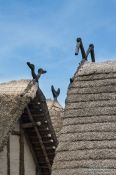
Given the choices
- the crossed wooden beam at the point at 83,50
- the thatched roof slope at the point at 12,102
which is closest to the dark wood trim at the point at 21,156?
the thatched roof slope at the point at 12,102

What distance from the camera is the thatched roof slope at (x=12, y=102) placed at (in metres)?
16.2

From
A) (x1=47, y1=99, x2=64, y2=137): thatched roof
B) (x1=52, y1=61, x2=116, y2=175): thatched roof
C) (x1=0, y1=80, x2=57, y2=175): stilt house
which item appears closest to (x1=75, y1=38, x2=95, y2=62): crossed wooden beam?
(x1=52, y1=61, x2=116, y2=175): thatched roof

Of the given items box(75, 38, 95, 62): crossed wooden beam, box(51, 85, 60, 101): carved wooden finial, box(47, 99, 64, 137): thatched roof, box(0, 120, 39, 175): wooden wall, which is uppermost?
box(75, 38, 95, 62): crossed wooden beam

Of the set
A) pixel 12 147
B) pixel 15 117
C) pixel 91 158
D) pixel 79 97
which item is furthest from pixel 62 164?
pixel 12 147

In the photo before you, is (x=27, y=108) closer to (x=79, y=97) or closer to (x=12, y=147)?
(x=12, y=147)

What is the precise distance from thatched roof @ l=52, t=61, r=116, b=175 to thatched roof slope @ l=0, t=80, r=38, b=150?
6.69ft

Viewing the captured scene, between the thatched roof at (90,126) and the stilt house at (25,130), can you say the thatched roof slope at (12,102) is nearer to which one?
the stilt house at (25,130)

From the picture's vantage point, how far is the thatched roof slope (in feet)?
53.3

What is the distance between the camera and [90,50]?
17141 millimetres

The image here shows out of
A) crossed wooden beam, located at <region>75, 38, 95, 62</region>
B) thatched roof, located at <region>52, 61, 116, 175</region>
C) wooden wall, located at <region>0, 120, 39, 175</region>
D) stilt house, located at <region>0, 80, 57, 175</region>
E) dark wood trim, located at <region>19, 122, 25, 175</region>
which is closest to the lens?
thatched roof, located at <region>52, 61, 116, 175</region>

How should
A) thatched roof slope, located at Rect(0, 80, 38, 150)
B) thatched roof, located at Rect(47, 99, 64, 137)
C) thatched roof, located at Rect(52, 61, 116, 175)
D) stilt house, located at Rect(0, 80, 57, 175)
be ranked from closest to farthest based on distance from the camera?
1. thatched roof, located at Rect(52, 61, 116, 175)
2. thatched roof slope, located at Rect(0, 80, 38, 150)
3. stilt house, located at Rect(0, 80, 57, 175)
4. thatched roof, located at Rect(47, 99, 64, 137)

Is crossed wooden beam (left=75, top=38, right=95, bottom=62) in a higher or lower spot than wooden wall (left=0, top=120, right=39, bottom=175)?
higher

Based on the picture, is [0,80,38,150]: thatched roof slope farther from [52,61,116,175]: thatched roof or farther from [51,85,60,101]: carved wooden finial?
[51,85,60,101]: carved wooden finial

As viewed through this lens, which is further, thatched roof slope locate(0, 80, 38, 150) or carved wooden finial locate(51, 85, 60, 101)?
carved wooden finial locate(51, 85, 60, 101)
